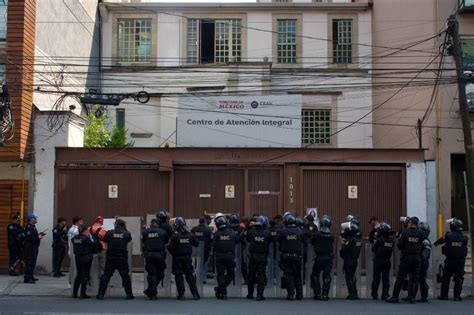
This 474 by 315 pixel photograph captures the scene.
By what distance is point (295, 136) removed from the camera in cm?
2238

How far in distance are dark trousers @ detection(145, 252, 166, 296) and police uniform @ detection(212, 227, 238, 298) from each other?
125 cm

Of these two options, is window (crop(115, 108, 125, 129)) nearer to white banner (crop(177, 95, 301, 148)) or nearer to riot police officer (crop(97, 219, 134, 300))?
white banner (crop(177, 95, 301, 148))

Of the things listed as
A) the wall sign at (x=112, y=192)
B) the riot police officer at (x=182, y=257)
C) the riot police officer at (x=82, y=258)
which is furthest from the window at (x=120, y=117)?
the riot police officer at (x=182, y=257)

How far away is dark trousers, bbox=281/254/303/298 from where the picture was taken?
15336mm

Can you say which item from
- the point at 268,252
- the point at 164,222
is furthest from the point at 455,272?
the point at 164,222

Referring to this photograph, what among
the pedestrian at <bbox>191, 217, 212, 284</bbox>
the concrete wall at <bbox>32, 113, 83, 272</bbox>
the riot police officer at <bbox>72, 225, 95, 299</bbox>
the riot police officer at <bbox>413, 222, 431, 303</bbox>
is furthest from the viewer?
the concrete wall at <bbox>32, 113, 83, 272</bbox>

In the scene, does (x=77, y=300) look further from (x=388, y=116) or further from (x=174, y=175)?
(x=388, y=116)

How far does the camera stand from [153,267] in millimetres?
15203

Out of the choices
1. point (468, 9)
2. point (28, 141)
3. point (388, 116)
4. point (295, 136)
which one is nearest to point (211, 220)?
point (295, 136)

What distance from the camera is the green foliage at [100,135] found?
2841 centimetres

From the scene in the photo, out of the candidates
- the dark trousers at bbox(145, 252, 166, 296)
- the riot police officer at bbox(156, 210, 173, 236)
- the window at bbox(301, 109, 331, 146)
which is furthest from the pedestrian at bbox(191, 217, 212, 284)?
the window at bbox(301, 109, 331, 146)

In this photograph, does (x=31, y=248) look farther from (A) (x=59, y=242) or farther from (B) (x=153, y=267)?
(B) (x=153, y=267)

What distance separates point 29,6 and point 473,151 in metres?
13.6

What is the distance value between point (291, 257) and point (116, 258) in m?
3.94
